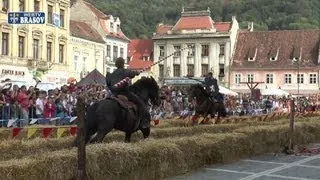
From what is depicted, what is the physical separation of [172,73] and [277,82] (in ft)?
53.7

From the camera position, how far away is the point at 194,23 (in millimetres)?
90688

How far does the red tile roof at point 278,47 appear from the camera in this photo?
8644 cm

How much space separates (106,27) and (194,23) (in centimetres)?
1827

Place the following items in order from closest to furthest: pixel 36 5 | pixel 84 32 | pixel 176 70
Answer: pixel 36 5, pixel 84 32, pixel 176 70

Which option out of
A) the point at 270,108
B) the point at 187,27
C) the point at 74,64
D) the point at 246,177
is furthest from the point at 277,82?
the point at 246,177

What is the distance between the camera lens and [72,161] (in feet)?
34.6

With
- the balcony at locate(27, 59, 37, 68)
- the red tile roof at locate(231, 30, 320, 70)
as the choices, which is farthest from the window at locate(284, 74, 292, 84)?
the balcony at locate(27, 59, 37, 68)

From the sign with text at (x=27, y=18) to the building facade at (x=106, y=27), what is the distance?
52.4m

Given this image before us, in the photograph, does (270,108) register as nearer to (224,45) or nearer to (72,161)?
(72,161)

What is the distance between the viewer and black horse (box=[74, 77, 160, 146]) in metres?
13.8

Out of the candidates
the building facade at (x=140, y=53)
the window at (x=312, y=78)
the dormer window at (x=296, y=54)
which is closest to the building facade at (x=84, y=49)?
the building facade at (x=140, y=53)

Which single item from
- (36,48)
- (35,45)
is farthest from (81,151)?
(36,48)

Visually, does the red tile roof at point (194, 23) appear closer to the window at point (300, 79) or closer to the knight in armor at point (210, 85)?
the window at point (300, 79)

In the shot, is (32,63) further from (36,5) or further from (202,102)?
(202,102)
